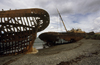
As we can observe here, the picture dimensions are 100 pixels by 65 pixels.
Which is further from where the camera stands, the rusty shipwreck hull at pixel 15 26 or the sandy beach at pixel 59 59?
the rusty shipwreck hull at pixel 15 26

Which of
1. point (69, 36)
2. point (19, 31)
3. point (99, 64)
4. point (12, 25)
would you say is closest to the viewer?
point (99, 64)

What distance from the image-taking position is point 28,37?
8484 millimetres

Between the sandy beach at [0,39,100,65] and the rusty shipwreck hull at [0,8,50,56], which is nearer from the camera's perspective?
the sandy beach at [0,39,100,65]

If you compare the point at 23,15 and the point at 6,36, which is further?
the point at 6,36

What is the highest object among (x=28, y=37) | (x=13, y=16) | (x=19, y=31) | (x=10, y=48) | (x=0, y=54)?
(x=13, y=16)

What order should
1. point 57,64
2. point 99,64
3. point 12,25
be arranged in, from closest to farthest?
point 99,64 < point 57,64 < point 12,25

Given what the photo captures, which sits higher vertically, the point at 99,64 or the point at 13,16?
the point at 13,16

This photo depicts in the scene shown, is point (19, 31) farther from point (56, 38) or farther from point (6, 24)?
point (56, 38)

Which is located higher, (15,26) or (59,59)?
(15,26)

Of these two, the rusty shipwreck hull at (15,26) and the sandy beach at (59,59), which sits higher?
the rusty shipwreck hull at (15,26)

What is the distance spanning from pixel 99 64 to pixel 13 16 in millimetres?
8070

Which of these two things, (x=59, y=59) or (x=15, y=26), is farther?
(x=15, y=26)

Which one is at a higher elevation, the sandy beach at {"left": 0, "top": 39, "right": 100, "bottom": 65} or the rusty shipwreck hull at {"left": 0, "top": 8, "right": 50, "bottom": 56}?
the rusty shipwreck hull at {"left": 0, "top": 8, "right": 50, "bottom": 56}


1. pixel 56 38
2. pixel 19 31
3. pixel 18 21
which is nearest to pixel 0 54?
pixel 19 31
